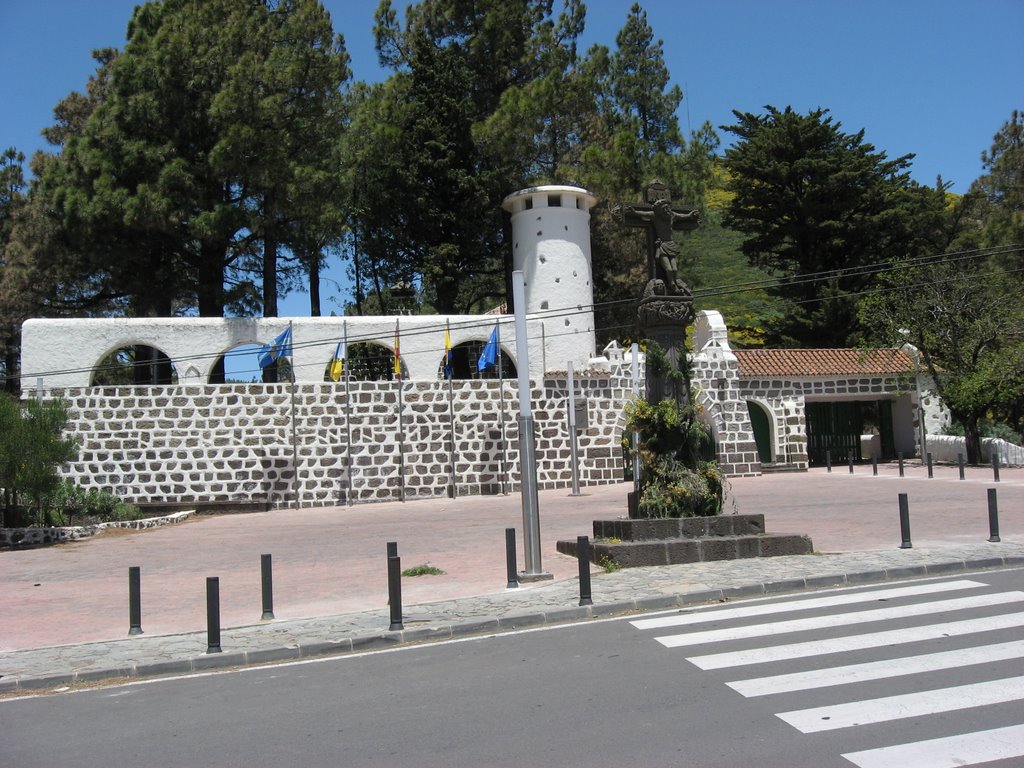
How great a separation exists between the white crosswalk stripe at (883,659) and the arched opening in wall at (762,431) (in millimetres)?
20796

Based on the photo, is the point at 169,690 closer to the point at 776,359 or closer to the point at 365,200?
the point at 776,359

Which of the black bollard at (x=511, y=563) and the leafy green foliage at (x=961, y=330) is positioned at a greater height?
the leafy green foliage at (x=961, y=330)

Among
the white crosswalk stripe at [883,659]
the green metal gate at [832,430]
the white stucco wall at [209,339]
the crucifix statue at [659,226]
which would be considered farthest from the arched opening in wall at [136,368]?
the green metal gate at [832,430]

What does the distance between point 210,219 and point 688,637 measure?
23453 millimetres

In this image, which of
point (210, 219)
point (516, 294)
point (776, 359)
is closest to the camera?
point (516, 294)

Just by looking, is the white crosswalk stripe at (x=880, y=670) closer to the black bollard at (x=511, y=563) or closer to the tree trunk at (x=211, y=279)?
the black bollard at (x=511, y=563)

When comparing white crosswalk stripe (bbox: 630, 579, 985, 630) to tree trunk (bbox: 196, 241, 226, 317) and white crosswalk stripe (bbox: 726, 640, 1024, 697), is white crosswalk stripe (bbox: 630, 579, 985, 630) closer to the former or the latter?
white crosswalk stripe (bbox: 726, 640, 1024, 697)

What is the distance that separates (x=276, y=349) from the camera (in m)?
25.9

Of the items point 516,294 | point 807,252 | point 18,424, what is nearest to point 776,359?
point 807,252

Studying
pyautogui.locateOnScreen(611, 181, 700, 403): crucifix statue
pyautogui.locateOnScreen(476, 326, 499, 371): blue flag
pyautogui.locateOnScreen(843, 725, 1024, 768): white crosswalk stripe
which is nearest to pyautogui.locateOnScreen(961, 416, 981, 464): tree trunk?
pyautogui.locateOnScreen(476, 326, 499, 371): blue flag

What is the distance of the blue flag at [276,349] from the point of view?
85.0 ft

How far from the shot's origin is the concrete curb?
7895 mm

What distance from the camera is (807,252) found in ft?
133

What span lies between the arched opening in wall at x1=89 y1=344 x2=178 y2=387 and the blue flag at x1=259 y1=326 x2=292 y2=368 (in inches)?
99.0
